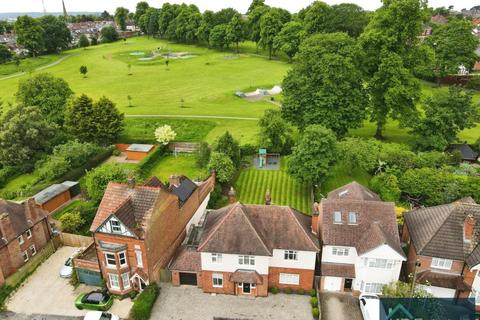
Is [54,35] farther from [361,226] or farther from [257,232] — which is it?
[361,226]

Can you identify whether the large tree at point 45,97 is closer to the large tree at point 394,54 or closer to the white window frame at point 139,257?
the white window frame at point 139,257

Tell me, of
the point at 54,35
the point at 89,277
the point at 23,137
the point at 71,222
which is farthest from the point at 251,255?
the point at 54,35

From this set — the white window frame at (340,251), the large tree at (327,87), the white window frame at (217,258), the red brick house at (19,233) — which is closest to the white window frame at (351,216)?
the white window frame at (340,251)

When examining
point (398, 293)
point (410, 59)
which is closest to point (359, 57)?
point (410, 59)

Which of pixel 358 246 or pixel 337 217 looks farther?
pixel 337 217

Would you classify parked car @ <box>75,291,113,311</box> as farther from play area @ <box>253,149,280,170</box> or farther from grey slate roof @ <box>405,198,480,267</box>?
play area @ <box>253,149,280,170</box>

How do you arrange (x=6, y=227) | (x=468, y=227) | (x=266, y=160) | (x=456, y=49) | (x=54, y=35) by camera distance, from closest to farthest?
(x=468, y=227) < (x=6, y=227) < (x=266, y=160) < (x=456, y=49) < (x=54, y=35)
